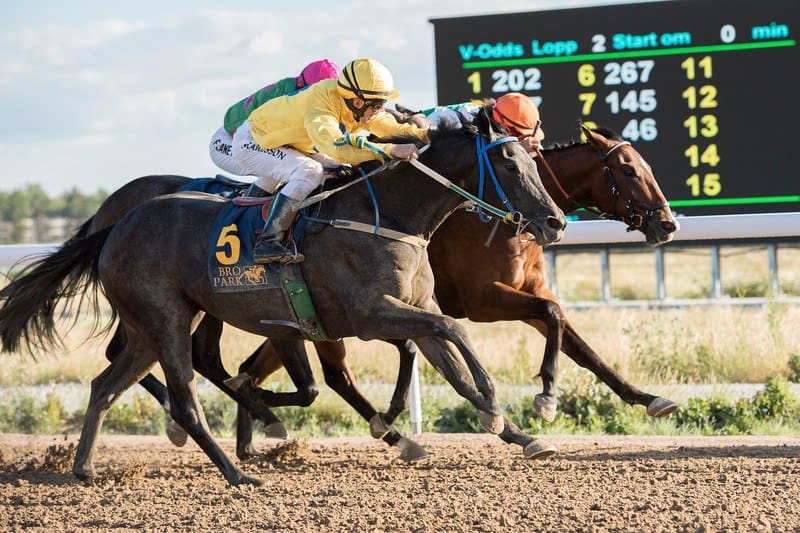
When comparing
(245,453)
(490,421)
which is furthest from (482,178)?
(245,453)

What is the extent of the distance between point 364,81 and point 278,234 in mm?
778

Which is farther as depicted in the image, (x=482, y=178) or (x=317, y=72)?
(x=317, y=72)

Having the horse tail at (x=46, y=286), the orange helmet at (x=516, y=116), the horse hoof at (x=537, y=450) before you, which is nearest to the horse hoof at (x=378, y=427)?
the horse hoof at (x=537, y=450)

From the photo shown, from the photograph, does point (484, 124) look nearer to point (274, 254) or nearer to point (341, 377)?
point (274, 254)

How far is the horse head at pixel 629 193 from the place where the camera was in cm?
592

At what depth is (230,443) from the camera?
7.00 metres

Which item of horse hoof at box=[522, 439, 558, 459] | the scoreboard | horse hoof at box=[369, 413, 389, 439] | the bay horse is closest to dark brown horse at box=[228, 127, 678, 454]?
horse hoof at box=[369, 413, 389, 439]

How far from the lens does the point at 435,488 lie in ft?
16.3

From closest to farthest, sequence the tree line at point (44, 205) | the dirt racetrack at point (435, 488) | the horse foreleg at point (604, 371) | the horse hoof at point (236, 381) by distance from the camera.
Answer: the dirt racetrack at point (435, 488) → the horse foreleg at point (604, 371) → the horse hoof at point (236, 381) → the tree line at point (44, 205)

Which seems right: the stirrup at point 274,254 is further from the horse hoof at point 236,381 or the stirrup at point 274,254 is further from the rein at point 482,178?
the horse hoof at point 236,381

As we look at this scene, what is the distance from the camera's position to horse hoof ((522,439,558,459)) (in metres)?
5.52

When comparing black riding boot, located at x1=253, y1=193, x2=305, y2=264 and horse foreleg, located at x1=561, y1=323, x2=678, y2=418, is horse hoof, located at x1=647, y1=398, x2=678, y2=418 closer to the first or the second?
horse foreleg, located at x1=561, y1=323, x2=678, y2=418

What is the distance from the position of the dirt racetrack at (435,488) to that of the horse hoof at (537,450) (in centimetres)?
6

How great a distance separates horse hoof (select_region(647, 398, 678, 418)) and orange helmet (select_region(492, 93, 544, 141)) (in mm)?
1482
